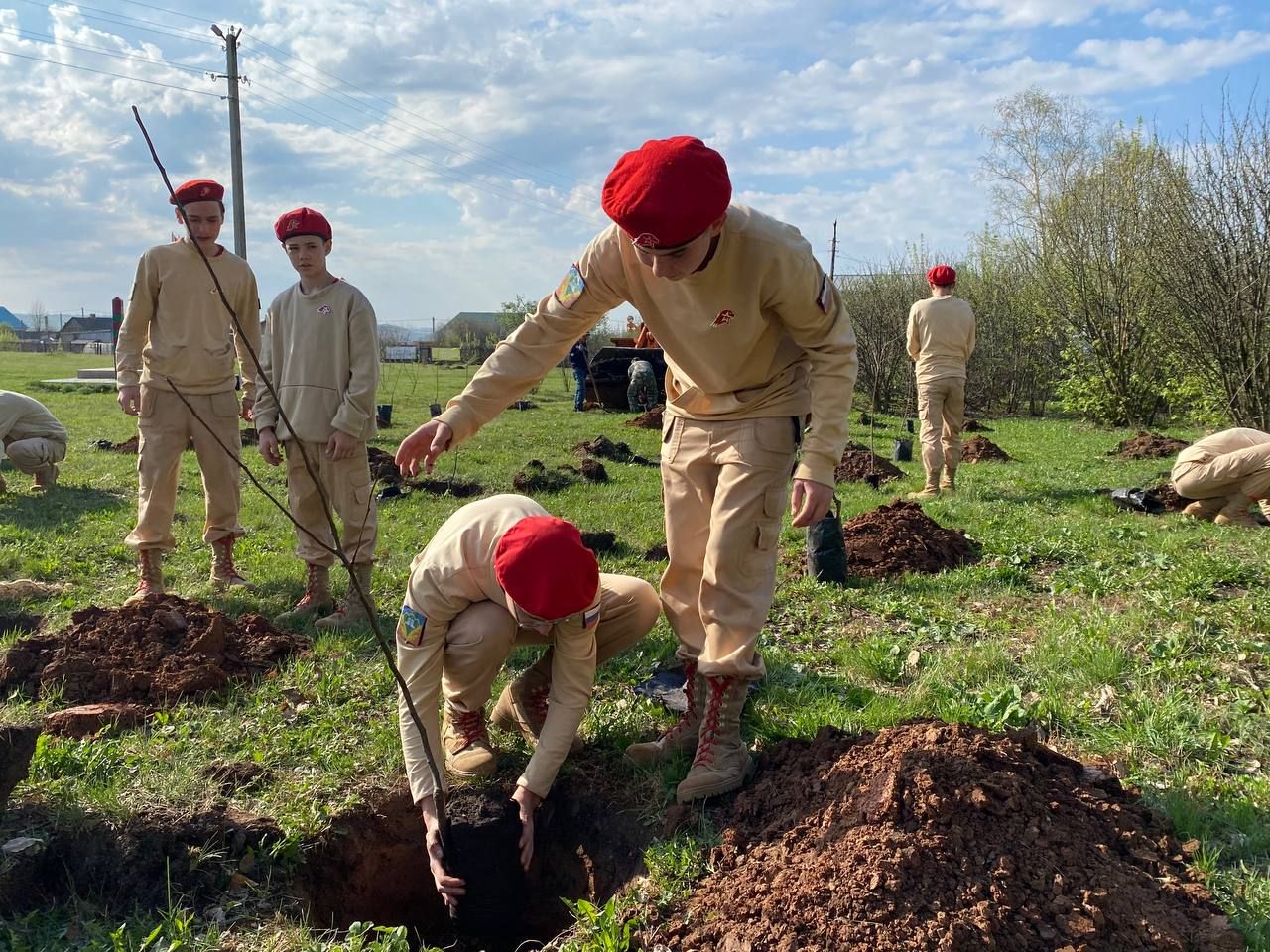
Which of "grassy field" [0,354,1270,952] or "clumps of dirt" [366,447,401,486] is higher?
"clumps of dirt" [366,447,401,486]

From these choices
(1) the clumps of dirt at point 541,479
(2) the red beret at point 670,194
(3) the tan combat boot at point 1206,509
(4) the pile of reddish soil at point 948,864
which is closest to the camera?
(4) the pile of reddish soil at point 948,864

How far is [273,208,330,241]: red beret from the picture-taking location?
460 cm

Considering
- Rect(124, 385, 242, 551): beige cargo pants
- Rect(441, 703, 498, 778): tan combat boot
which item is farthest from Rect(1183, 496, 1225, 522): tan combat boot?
Rect(124, 385, 242, 551): beige cargo pants

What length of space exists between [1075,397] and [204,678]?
19072mm

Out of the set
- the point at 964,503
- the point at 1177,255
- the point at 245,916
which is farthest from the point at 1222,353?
the point at 245,916

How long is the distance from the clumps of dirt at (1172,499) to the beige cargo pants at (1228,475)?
0.40 meters

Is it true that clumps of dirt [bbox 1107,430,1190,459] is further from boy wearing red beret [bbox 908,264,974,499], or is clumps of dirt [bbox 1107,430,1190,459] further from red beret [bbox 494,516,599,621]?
red beret [bbox 494,516,599,621]

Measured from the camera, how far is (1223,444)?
6719 mm

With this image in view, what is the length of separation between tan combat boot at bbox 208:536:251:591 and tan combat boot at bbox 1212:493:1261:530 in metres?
6.85

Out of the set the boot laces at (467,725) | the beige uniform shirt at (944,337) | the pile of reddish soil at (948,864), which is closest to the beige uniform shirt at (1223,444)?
the beige uniform shirt at (944,337)

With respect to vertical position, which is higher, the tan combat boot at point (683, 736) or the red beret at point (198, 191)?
the red beret at point (198, 191)

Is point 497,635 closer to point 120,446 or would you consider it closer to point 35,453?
point 35,453

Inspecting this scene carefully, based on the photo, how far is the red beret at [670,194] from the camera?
2361mm

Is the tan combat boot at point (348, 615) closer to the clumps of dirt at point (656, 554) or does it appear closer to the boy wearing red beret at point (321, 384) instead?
the boy wearing red beret at point (321, 384)
